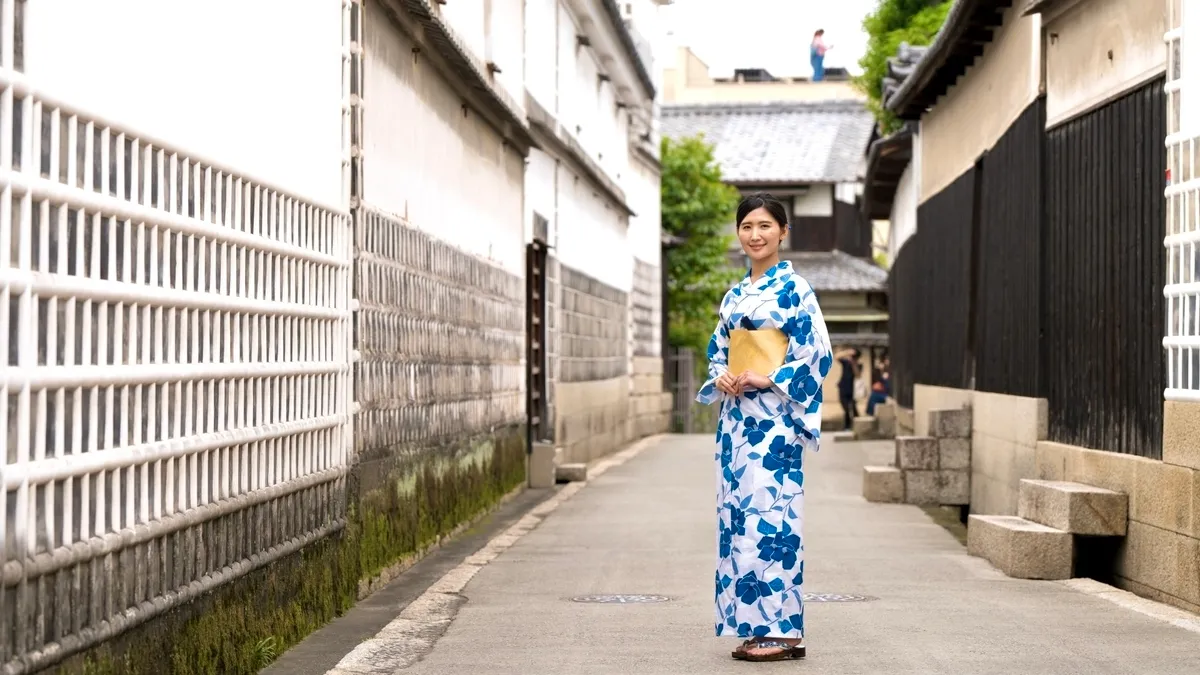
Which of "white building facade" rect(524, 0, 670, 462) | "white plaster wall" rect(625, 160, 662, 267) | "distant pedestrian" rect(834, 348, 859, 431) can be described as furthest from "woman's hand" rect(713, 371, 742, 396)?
"distant pedestrian" rect(834, 348, 859, 431)

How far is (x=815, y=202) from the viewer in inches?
2176

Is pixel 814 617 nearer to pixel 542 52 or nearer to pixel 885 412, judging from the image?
pixel 542 52

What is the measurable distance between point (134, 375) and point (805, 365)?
10.8 ft

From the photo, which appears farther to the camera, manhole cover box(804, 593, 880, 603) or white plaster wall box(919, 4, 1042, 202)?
white plaster wall box(919, 4, 1042, 202)

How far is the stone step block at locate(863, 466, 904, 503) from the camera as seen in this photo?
1889 cm

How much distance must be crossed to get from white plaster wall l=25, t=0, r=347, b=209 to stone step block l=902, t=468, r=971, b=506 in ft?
31.4

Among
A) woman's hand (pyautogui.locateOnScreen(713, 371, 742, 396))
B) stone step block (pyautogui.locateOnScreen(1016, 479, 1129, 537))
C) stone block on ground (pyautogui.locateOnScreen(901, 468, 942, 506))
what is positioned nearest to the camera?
woman's hand (pyautogui.locateOnScreen(713, 371, 742, 396))

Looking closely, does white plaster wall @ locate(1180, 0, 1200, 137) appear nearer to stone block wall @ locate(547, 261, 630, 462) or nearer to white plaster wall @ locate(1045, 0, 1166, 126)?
white plaster wall @ locate(1045, 0, 1166, 126)

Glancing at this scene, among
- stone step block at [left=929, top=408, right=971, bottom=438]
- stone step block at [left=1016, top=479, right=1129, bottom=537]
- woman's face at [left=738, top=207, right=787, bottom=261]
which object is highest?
woman's face at [left=738, top=207, right=787, bottom=261]

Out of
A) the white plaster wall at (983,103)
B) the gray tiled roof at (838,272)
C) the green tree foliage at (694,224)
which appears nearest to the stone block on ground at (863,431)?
the white plaster wall at (983,103)

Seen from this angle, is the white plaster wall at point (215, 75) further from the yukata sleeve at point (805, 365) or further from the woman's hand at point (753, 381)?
the yukata sleeve at point (805, 365)

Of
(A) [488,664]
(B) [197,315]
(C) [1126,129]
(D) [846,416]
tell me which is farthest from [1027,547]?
(D) [846,416]

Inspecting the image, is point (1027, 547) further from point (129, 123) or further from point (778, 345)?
point (129, 123)

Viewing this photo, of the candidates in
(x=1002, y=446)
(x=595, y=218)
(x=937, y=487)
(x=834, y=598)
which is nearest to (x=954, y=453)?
(x=937, y=487)
